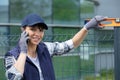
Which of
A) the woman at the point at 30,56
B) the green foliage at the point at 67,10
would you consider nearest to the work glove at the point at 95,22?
the woman at the point at 30,56

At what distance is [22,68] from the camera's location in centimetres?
253

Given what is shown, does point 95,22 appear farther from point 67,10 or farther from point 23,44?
point 67,10

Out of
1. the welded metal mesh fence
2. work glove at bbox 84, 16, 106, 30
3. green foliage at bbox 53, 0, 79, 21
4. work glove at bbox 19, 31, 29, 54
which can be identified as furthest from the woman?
green foliage at bbox 53, 0, 79, 21

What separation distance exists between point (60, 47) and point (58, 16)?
33.3 feet

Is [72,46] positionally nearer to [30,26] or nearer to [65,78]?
[30,26]

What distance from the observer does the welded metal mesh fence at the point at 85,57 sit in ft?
16.2

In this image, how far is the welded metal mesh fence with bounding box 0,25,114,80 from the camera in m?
4.95

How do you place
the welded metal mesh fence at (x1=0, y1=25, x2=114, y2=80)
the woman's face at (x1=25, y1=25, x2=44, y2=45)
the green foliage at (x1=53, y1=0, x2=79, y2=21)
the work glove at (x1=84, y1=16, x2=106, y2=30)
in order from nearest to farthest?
the woman's face at (x1=25, y1=25, x2=44, y2=45), the work glove at (x1=84, y1=16, x2=106, y2=30), the welded metal mesh fence at (x1=0, y1=25, x2=114, y2=80), the green foliage at (x1=53, y1=0, x2=79, y2=21)

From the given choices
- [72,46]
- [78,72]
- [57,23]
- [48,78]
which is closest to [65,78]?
[78,72]

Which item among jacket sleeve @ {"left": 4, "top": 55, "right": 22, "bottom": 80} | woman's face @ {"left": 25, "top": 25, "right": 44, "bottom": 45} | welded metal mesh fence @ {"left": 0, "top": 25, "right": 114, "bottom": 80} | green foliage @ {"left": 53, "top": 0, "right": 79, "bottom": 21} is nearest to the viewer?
jacket sleeve @ {"left": 4, "top": 55, "right": 22, "bottom": 80}

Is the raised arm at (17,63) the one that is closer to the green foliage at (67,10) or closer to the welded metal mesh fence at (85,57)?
the welded metal mesh fence at (85,57)

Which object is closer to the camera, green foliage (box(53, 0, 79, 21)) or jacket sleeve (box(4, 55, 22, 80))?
jacket sleeve (box(4, 55, 22, 80))

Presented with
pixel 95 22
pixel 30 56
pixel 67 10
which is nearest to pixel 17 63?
pixel 30 56

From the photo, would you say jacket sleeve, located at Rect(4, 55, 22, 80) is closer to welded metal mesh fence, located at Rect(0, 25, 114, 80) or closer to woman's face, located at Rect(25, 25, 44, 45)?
woman's face, located at Rect(25, 25, 44, 45)
